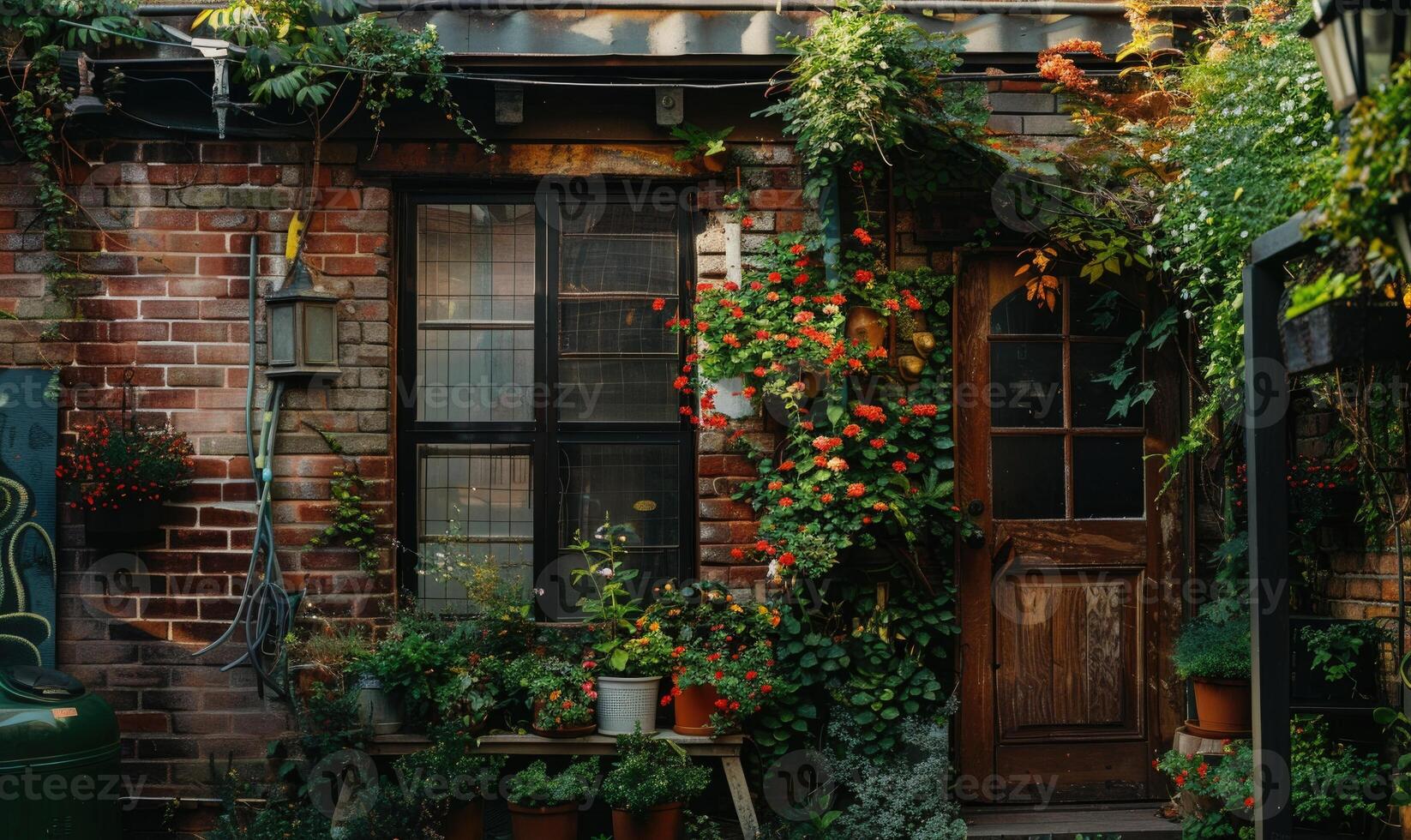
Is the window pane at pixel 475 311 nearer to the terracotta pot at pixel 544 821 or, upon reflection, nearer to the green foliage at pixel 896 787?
the terracotta pot at pixel 544 821

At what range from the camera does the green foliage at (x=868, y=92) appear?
449cm

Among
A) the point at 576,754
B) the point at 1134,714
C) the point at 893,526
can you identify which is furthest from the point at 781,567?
the point at 1134,714

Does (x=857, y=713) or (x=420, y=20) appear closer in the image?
(x=857, y=713)

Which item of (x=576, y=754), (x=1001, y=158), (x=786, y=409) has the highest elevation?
(x=1001, y=158)

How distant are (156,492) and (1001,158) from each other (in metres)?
3.71

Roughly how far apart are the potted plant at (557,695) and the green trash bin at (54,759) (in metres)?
1.55

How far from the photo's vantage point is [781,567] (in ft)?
15.0

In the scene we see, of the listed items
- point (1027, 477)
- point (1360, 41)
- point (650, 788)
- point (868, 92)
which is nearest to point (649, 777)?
point (650, 788)

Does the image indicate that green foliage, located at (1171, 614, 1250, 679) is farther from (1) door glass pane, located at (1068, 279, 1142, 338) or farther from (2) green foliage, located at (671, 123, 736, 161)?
(2) green foliage, located at (671, 123, 736, 161)

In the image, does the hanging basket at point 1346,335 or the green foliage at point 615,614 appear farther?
the green foliage at point 615,614

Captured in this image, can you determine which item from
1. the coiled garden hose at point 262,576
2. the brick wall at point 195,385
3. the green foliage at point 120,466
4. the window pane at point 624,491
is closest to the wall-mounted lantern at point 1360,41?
the window pane at point 624,491

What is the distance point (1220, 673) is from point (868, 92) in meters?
2.63

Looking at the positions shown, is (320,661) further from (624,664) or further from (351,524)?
(624,664)

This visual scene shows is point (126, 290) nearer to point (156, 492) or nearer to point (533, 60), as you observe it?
point (156, 492)
